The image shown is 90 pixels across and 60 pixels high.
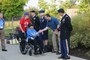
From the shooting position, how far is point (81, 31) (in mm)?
13820

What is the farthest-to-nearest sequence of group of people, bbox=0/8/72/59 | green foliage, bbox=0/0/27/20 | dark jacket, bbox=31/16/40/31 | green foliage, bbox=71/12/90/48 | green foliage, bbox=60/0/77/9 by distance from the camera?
green foliage, bbox=0/0/27/20 → green foliage, bbox=60/0/77/9 → dark jacket, bbox=31/16/40/31 → group of people, bbox=0/8/72/59 → green foliage, bbox=71/12/90/48

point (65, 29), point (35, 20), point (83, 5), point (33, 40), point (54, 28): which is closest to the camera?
point (65, 29)

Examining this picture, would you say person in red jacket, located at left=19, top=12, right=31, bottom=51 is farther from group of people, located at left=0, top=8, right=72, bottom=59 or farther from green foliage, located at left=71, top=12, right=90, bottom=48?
green foliage, located at left=71, top=12, right=90, bottom=48

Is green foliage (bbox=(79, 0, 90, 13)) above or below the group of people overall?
above

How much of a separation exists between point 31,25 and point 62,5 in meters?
7.55

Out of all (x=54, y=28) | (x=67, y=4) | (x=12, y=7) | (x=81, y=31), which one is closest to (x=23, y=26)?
(x=54, y=28)

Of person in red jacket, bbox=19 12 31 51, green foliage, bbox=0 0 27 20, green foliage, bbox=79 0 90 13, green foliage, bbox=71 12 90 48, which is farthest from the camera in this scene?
green foliage, bbox=0 0 27 20

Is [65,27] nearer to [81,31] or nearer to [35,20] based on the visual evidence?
[81,31]

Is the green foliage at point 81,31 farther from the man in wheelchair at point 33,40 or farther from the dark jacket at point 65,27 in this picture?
the man in wheelchair at point 33,40

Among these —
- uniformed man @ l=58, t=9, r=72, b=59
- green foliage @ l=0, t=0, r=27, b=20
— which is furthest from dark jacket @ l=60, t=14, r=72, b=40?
green foliage @ l=0, t=0, r=27, b=20

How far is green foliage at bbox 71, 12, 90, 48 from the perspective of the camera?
13.4 m

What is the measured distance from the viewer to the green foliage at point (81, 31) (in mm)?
13430

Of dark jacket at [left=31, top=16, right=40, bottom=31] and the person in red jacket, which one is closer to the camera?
dark jacket at [left=31, top=16, right=40, bottom=31]

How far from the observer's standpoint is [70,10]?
20.5 metres
